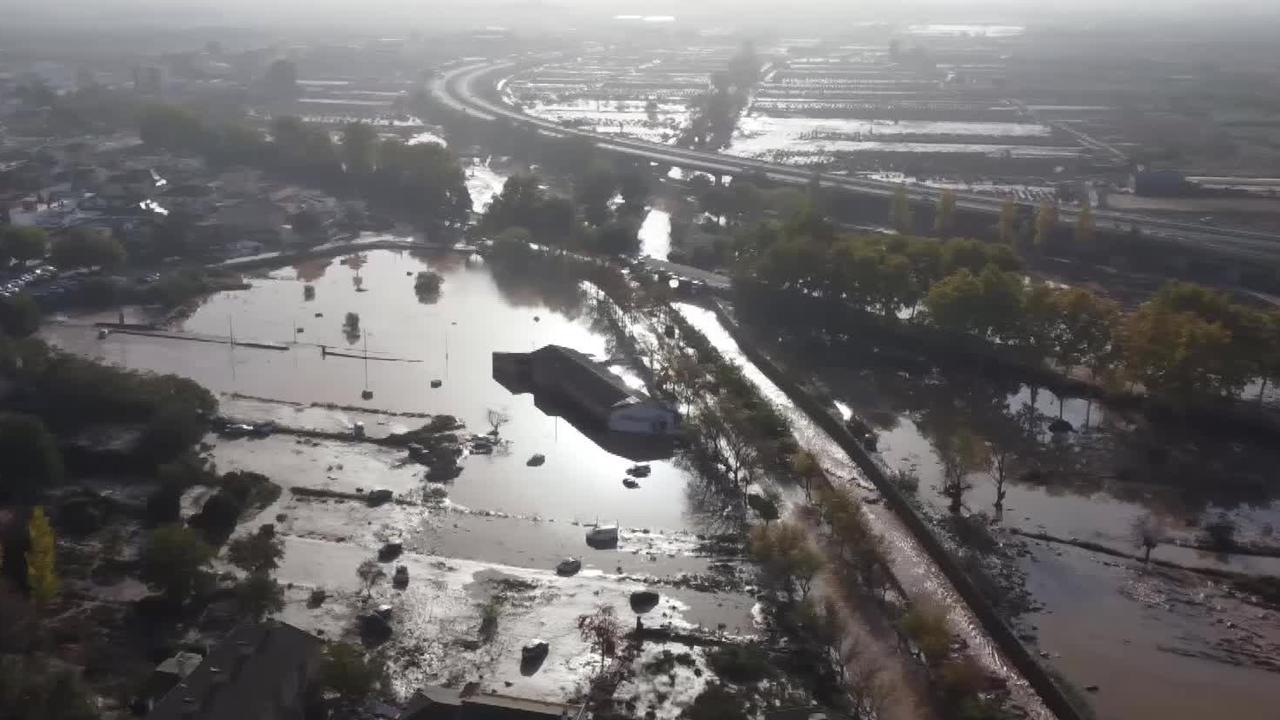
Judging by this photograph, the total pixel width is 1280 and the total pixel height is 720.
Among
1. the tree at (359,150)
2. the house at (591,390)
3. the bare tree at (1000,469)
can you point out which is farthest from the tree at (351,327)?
the tree at (359,150)

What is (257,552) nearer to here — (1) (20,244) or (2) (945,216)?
(1) (20,244)

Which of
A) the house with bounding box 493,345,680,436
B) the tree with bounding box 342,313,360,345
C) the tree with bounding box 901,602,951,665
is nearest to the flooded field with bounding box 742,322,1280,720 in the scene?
the tree with bounding box 901,602,951,665

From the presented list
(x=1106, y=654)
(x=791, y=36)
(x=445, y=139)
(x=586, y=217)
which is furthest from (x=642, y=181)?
(x=791, y=36)

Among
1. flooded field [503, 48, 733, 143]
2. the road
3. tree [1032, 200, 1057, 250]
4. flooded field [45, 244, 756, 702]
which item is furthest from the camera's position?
flooded field [503, 48, 733, 143]

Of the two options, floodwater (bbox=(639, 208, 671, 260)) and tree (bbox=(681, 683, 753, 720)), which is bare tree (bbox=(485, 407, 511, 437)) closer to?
tree (bbox=(681, 683, 753, 720))

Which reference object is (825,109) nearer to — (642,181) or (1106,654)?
(642,181)

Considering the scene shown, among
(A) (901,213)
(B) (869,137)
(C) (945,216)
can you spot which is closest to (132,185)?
(A) (901,213)
